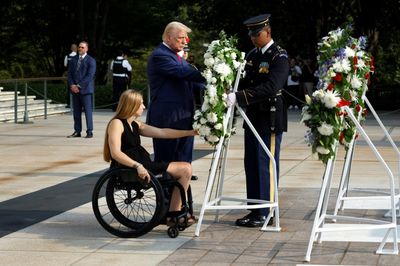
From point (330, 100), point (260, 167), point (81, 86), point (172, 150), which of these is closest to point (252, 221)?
point (260, 167)

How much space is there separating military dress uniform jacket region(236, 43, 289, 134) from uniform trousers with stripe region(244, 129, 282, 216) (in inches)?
3.9

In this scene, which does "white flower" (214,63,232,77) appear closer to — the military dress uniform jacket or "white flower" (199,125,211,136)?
the military dress uniform jacket

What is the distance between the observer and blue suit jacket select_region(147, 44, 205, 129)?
924cm

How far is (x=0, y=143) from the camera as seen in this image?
1809cm

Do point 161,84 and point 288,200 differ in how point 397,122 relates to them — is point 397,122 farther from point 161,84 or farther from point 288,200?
point 161,84

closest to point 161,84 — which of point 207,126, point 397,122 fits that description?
point 207,126

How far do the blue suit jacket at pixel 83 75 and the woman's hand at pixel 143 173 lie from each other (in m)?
11.0

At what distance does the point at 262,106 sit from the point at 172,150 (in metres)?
0.89

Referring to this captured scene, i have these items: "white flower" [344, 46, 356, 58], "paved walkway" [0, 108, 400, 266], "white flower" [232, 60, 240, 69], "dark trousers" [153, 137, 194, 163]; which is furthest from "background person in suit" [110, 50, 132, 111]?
"white flower" [344, 46, 356, 58]

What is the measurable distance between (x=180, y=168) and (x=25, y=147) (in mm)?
8851

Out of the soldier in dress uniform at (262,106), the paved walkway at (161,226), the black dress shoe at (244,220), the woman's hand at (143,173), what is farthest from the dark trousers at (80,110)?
the woman's hand at (143,173)

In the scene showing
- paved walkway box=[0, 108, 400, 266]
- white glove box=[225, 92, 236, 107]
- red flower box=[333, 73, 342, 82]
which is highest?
red flower box=[333, 73, 342, 82]

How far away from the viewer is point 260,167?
937 centimetres

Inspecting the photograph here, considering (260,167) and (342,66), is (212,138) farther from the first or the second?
(342,66)
